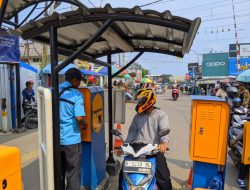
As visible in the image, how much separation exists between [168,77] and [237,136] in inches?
3731

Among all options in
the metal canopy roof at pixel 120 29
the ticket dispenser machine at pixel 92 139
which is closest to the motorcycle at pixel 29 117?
the metal canopy roof at pixel 120 29

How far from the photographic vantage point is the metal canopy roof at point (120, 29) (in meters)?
3.28

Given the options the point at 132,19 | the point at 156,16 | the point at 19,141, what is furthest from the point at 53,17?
the point at 19,141

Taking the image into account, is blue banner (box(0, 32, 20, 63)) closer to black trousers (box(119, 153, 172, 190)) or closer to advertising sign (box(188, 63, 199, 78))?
black trousers (box(119, 153, 172, 190))

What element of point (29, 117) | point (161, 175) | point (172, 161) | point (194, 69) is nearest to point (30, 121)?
point (29, 117)

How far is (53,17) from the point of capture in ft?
11.4

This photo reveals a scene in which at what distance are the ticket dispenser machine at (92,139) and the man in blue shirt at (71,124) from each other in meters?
0.41

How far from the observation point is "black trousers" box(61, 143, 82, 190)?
3959 millimetres

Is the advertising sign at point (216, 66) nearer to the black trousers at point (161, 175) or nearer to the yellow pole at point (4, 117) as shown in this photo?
the yellow pole at point (4, 117)

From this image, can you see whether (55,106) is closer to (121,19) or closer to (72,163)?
(72,163)

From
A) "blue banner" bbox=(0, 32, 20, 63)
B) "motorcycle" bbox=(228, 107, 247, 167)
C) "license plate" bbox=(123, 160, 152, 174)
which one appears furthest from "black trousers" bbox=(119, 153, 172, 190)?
"blue banner" bbox=(0, 32, 20, 63)

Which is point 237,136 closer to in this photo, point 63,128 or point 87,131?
point 87,131

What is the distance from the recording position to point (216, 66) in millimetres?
36656

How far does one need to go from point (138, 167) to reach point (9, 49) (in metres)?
8.24
